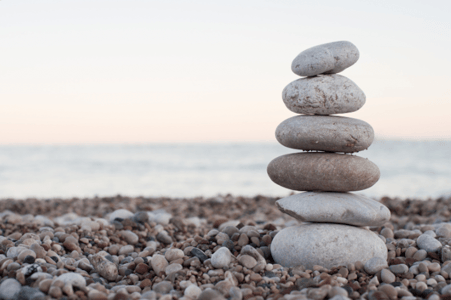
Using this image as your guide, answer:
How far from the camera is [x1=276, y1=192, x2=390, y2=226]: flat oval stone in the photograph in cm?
391

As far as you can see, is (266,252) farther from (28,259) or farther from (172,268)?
(28,259)

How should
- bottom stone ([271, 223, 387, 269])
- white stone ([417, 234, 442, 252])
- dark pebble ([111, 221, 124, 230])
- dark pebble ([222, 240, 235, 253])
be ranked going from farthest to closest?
dark pebble ([111, 221, 124, 230]), dark pebble ([222, 240, 235, 253]), white stone ([417, 234, 442, 252]), bottom stone ([271, 223, 387, 269])

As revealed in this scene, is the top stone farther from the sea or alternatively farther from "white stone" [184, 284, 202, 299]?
the sea

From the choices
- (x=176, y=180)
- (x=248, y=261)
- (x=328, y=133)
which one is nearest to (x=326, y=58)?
(x=328, y=133)

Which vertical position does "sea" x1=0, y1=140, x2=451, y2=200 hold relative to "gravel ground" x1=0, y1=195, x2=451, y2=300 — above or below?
below

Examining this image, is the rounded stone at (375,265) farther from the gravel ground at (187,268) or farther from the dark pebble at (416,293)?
the dark pebble at (416,293)

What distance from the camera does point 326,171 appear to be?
12.9ft

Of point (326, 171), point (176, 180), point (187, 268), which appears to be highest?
point (326, 171)

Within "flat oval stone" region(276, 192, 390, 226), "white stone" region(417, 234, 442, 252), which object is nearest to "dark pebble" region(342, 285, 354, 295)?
"flat oval stone" region(276, 192, 390, 226)

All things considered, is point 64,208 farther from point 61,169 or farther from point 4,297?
point 61,169

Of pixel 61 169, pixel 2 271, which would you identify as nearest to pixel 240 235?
pixel 2 271

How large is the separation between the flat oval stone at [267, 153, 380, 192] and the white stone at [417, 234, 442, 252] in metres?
0.97

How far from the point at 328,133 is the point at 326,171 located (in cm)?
40

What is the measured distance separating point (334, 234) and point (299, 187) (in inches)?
24.3
